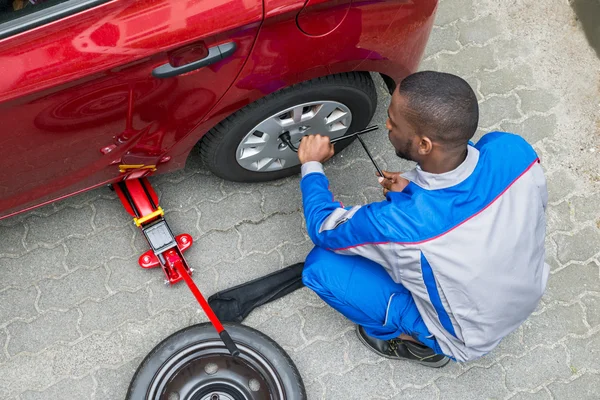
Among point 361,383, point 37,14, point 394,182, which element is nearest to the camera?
point 37,14

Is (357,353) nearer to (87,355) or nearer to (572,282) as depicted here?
(572,282)

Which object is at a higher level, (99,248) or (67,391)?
(99,248)

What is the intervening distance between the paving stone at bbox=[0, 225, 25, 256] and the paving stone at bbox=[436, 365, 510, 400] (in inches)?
81.6

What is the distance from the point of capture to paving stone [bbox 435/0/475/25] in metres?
3.43

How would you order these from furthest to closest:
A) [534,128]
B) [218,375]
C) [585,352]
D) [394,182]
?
1. [534,128]
2. [585,352]
3. [218,375]
4. [394,182]

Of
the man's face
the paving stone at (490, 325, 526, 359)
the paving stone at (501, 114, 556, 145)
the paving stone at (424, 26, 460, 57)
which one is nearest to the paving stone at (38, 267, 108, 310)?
the man's face

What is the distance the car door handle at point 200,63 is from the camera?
2.01m

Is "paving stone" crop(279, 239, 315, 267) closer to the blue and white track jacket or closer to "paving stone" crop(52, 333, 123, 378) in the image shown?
the blue and white track jacket

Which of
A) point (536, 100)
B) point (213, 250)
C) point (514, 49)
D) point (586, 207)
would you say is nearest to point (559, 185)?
point (586, 207)

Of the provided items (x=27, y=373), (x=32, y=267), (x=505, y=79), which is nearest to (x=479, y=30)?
(x=505, y=79)

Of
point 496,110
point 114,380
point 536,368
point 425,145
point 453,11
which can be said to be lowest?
point 536,368

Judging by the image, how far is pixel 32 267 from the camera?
2.85 metres

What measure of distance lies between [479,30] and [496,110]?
0.51 metres

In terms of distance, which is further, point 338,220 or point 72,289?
point 72,289
